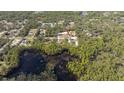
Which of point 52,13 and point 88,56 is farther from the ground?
point 52,13

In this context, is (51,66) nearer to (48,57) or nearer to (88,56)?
(48,57)

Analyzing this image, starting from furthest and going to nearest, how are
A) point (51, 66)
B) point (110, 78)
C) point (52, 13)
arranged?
1. point (52, 13)
2. point (51, 66)
3. point (110, 78)

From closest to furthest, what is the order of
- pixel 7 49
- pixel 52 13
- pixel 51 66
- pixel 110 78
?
pixel 110 78, pixel 51 66, pixel 7 49, pixel 52 13
